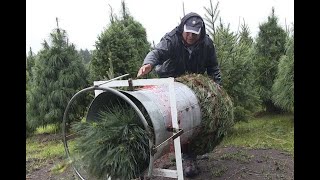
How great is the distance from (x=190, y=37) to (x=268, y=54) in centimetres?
595

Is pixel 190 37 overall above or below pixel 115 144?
above

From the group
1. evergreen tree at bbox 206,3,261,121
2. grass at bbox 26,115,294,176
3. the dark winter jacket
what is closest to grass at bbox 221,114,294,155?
grass at bbox 26,115,294,176

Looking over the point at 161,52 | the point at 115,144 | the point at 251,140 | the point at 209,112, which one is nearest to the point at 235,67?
the point at 251,140

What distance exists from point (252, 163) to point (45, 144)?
551cm

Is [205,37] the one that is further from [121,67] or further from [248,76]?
[121,67]

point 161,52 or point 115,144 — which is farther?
point 161,52

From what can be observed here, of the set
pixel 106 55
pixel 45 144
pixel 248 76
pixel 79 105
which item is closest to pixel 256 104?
pixel 248 76

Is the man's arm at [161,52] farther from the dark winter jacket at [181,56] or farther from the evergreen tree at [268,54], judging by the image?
the evergreen tree at [268,54]

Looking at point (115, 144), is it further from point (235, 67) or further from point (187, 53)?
point (235, 67)

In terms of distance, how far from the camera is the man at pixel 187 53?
438 cm

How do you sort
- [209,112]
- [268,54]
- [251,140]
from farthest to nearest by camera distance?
[268,54] < [251,140] < [209,112]

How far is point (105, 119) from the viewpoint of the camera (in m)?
3.32

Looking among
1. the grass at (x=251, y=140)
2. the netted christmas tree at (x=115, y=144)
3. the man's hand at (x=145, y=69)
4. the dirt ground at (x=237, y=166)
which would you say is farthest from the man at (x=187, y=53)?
the grass at (x=251, y=140)

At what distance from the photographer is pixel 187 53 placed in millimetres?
4641
